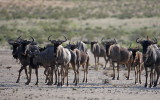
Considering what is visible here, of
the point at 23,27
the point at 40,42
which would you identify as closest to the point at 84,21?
the point at 23,27

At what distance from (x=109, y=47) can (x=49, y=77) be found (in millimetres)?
5425

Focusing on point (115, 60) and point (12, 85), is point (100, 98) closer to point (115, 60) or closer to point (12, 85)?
point (12, 85)

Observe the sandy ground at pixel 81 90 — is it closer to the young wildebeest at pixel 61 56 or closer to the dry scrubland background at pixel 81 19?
the young wildebeest at pixel 61 56

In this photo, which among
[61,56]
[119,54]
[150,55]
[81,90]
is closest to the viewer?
[81,90]

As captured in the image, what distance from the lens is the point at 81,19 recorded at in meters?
88.8

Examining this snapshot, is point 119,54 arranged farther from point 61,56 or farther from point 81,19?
point 81,19

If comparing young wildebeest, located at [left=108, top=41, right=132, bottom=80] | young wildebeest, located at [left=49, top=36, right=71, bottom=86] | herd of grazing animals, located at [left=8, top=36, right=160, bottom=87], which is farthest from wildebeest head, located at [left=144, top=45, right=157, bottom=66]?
young wildebeest, located at [left=108, top=41, right=132, bottom=80]

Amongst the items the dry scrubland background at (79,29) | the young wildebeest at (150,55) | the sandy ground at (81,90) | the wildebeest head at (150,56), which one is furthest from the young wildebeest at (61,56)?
the wildebeest head at (150,56)

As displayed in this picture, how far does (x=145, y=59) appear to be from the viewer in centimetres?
2591

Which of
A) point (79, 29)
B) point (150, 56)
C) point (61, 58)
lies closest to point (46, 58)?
point (61, 58)

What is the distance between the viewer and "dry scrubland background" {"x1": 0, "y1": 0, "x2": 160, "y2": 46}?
6456 cm

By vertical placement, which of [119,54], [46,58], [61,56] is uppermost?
[61,56]

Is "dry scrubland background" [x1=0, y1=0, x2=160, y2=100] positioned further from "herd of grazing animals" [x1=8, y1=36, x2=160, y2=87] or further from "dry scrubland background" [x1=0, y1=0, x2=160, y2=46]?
"herd of grazing animals" [x1=8, y1=36, x2=160, y2=87]

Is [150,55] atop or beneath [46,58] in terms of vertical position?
atop
